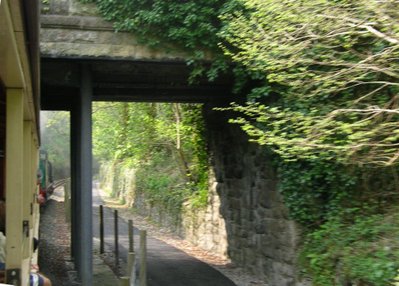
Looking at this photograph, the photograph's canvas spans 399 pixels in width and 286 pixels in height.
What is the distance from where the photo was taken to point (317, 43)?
607cm

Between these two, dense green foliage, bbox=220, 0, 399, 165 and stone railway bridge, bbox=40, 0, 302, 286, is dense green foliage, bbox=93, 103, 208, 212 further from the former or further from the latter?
dense green foliage, bbox=220, 0, 399, 165

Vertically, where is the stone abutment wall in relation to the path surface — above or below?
above

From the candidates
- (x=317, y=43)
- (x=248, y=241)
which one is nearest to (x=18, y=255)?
(x=317, y=43)

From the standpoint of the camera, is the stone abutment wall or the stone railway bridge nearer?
the stone railway bridge

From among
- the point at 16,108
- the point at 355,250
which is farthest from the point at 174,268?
the point at 16,108

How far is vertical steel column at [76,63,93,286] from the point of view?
8133 millimetres

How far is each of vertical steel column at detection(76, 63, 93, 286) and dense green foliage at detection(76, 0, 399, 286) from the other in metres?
1.32

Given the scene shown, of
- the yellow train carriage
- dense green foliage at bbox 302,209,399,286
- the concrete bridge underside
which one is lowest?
dense green foliage at bbox 302,209,399,286

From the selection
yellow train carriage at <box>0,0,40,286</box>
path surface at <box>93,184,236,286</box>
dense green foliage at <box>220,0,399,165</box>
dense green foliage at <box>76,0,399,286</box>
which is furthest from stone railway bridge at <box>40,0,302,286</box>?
yellow train carriage at <box>0,0,40,286</box>

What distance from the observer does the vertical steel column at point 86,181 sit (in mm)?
8133

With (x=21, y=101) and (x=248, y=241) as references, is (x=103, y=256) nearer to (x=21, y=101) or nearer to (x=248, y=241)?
(x=248, y=241)

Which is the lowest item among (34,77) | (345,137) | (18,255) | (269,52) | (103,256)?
(103,256)

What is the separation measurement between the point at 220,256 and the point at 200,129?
3.14 meters

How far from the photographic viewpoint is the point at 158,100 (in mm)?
11055
